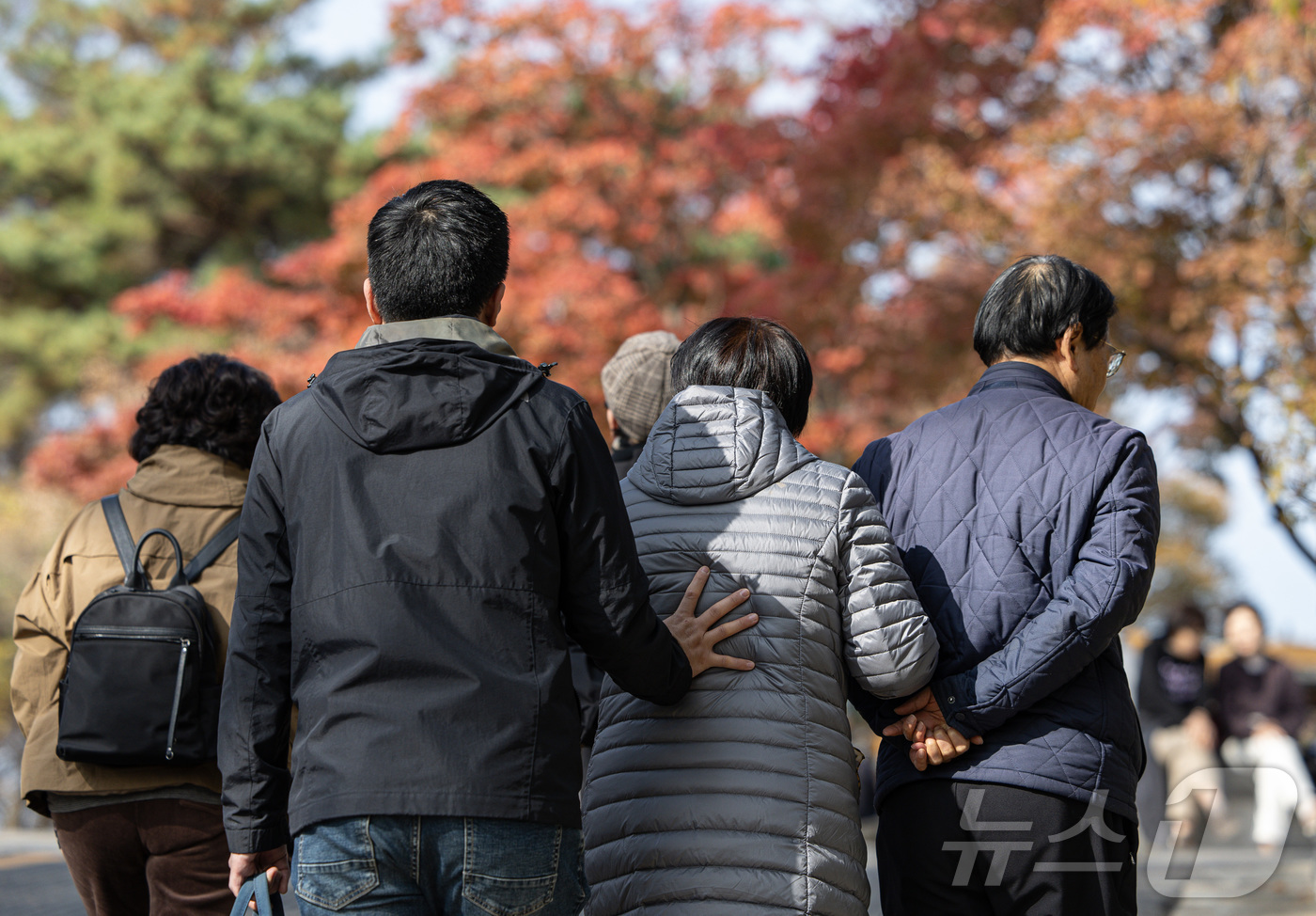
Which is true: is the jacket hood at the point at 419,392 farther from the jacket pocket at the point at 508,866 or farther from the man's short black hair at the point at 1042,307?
the man's short black hair at the point at 1042,307

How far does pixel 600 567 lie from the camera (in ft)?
5.66

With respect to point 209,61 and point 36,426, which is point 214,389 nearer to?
point 209,61

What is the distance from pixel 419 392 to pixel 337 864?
66cm

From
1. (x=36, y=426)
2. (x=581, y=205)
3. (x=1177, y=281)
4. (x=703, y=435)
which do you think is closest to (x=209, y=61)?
(x=36, y=426)

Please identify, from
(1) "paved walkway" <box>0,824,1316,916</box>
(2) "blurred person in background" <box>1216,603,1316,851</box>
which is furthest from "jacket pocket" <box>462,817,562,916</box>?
(2) "blurred person in background" <box>1216,603,1316,851</box>

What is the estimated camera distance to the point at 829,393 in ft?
36.6

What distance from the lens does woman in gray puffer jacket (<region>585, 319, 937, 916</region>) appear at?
1793 millimetres

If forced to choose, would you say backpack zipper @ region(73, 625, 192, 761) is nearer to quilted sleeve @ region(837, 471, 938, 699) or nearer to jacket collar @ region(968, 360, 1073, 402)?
quilted sleeve @ region(837, 471, 938, 699)

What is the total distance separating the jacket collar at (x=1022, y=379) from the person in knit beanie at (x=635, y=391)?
0.92m

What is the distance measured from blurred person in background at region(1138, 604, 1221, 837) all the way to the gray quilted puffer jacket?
513 cm

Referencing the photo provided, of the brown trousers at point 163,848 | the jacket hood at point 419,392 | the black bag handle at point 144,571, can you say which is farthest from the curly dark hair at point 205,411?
the jacket hood at point 419,392

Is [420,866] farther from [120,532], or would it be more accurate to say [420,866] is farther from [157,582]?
[120,532]

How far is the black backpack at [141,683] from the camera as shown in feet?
7.57

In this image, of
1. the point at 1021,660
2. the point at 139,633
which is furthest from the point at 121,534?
the point at 1021,660
